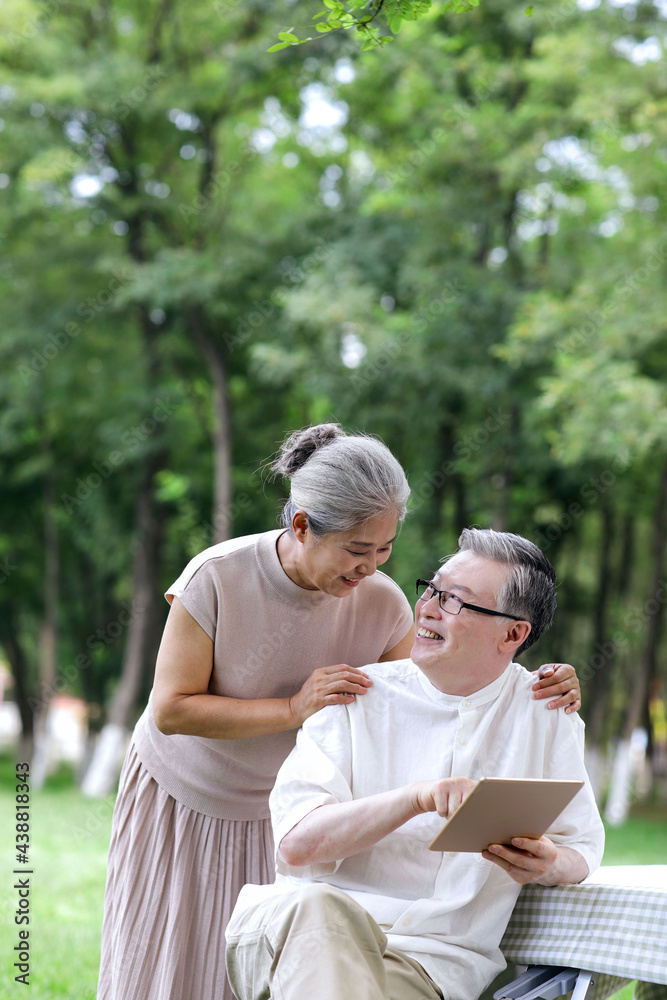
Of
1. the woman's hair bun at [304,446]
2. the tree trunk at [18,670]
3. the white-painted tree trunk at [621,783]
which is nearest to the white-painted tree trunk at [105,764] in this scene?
the tree trunk at [18,670]

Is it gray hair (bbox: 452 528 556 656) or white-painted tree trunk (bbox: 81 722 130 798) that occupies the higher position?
gray hair (bbox: 452 528 556 656)

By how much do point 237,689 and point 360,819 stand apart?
0.69 meters

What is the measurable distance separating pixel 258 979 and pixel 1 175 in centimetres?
1493

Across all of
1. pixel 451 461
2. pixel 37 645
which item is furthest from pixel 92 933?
pixel 37 645

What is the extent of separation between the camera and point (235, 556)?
2730 mm

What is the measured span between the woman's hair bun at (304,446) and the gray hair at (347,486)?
30 millimetres


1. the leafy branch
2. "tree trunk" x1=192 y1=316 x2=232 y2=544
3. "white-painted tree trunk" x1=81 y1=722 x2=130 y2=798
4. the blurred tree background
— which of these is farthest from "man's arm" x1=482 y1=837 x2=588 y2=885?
"white-painted tree trunk" x1=81 y1=722 x2=130 y2=798


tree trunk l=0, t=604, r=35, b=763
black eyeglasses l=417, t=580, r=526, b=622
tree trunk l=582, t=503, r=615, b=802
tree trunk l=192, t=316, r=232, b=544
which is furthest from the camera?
tree trunk l=0, t=604, r=35, b=763

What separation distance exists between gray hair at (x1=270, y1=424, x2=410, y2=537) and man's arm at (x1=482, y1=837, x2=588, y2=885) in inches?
32.6

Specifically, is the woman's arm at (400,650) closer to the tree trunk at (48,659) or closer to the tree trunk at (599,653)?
the tree trunk at (599,653)

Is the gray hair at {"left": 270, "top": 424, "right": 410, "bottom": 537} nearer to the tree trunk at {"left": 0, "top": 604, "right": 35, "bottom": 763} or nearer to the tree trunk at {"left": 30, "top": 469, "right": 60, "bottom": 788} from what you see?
the tree trunk at {"left": 30, "top": 469, "right": 60, "bottom": 788}

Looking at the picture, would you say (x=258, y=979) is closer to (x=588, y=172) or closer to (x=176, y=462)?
(x=588, y=172)

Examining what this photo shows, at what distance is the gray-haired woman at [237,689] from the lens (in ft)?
8.35

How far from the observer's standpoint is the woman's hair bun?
106 inches
